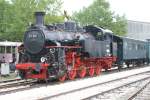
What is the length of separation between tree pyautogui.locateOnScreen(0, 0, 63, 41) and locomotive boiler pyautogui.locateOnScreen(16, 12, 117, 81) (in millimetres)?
15737

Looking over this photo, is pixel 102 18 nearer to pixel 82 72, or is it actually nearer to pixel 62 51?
pixel 82 72

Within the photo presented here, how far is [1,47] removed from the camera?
29.2 metres

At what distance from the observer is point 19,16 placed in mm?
41250

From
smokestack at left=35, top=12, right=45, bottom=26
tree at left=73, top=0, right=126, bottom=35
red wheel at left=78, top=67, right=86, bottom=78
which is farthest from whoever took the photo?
tree at left=73, top=0, right=126, bottom=35

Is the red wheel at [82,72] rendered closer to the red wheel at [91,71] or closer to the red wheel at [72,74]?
the red wheel at [72,74]

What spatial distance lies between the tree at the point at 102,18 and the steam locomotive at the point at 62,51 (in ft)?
97.9

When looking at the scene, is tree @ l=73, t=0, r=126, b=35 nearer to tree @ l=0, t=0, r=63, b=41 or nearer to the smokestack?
tree @ l=0, t=0, r=63, b=41

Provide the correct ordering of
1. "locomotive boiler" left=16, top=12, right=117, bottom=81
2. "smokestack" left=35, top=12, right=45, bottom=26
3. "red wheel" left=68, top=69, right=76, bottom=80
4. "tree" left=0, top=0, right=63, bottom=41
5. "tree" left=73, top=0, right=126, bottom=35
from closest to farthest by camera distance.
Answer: "locomotive boiler" left=16, top=12, right=117, bottom=81 → "smokestack" left=35, top=12, right=45, bottom=26 → "red wheel" left=68, top=69, right=76, bottom=80 → "tree" left=0, top=0, right=63, bottom=41 → "tree" left=73, top=0, right=126, bottom=35

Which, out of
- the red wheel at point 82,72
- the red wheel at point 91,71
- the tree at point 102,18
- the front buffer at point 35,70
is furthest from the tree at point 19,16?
the front buffer at point 35,70

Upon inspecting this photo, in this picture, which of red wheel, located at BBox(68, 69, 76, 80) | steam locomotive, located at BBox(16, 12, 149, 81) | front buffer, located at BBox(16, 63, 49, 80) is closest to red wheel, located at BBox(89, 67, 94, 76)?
steam locomotive, located at BBox(16, 12, 149, 81)

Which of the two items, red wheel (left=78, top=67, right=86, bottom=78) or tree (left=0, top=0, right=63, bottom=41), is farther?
tree (left=0, top=0, right=63, bottom=41)

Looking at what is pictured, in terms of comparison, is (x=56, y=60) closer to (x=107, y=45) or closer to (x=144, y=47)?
(x=107, y=45)

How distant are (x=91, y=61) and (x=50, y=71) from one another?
5.71 m

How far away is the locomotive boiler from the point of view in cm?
2086
